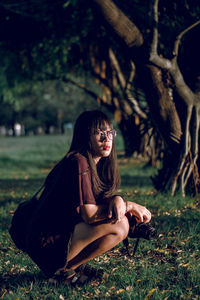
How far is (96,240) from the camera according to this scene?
135 inches

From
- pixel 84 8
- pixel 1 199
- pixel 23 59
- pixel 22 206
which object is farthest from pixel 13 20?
pixel 22 206

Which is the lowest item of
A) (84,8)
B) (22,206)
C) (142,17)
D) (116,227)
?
(116,227)

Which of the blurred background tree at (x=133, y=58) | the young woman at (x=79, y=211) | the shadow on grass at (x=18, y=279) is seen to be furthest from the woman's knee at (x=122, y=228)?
the blurred background tree at (x=133, y=58)

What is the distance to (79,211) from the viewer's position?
321 centimetres

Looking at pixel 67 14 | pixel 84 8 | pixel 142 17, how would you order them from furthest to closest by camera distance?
pixel 67 14 < pixel 84 8 < pixel 142 17

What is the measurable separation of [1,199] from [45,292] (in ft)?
17.0

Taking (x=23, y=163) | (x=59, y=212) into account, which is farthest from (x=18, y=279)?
(x=23, y=163)

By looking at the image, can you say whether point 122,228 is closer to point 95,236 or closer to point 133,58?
point 95,236

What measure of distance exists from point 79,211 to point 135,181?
24.6 feet

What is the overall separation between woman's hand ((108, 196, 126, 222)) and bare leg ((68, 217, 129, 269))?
17 cm

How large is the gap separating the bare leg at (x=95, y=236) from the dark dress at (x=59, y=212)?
8cm

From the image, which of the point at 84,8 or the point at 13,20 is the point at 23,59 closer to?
the point at 13,20

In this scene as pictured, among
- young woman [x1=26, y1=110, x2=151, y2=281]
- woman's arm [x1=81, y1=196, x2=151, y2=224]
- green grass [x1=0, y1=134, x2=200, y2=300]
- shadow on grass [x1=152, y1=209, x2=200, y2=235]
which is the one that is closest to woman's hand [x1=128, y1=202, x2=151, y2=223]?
young woman [x1=26, y1=110, x2=151, y2=281]

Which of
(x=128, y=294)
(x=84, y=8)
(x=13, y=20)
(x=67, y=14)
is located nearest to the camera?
(x=128, y=294)
